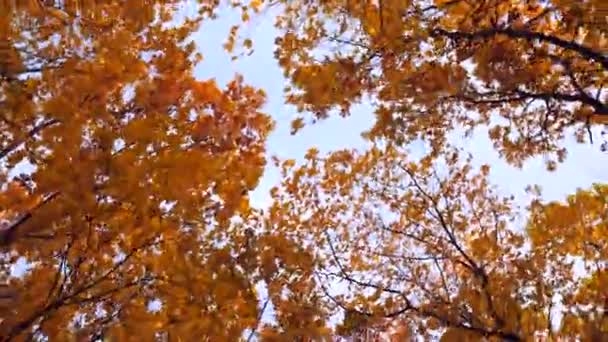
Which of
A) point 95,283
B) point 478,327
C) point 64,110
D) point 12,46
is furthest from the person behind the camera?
point 478,327

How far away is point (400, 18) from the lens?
329 centimetres

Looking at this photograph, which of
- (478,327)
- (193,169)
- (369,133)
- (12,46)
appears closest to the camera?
(12,46)

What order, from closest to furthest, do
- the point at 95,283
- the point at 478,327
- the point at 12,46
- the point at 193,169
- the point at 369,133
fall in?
the point at 12,46, the point at 193,169, the point at 95,283, the point at 369,133, the point at 478,327

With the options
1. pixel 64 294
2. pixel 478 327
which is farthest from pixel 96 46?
pixel 478 327

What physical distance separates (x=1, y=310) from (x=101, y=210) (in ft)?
3.32

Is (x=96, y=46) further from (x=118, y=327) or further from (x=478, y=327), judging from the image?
(x=478, y=327)

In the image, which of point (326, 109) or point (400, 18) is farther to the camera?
point (326, 109)

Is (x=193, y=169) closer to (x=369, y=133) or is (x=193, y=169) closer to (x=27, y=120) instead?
(x=27, y=120)

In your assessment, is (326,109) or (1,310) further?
(326,109)

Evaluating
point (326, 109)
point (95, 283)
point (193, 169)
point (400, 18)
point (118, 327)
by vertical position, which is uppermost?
point (326, 109)

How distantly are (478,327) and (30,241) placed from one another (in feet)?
11.3

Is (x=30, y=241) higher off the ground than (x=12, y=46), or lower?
lower

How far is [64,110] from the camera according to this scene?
356 cm

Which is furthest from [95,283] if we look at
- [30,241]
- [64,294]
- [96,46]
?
[96,46]
